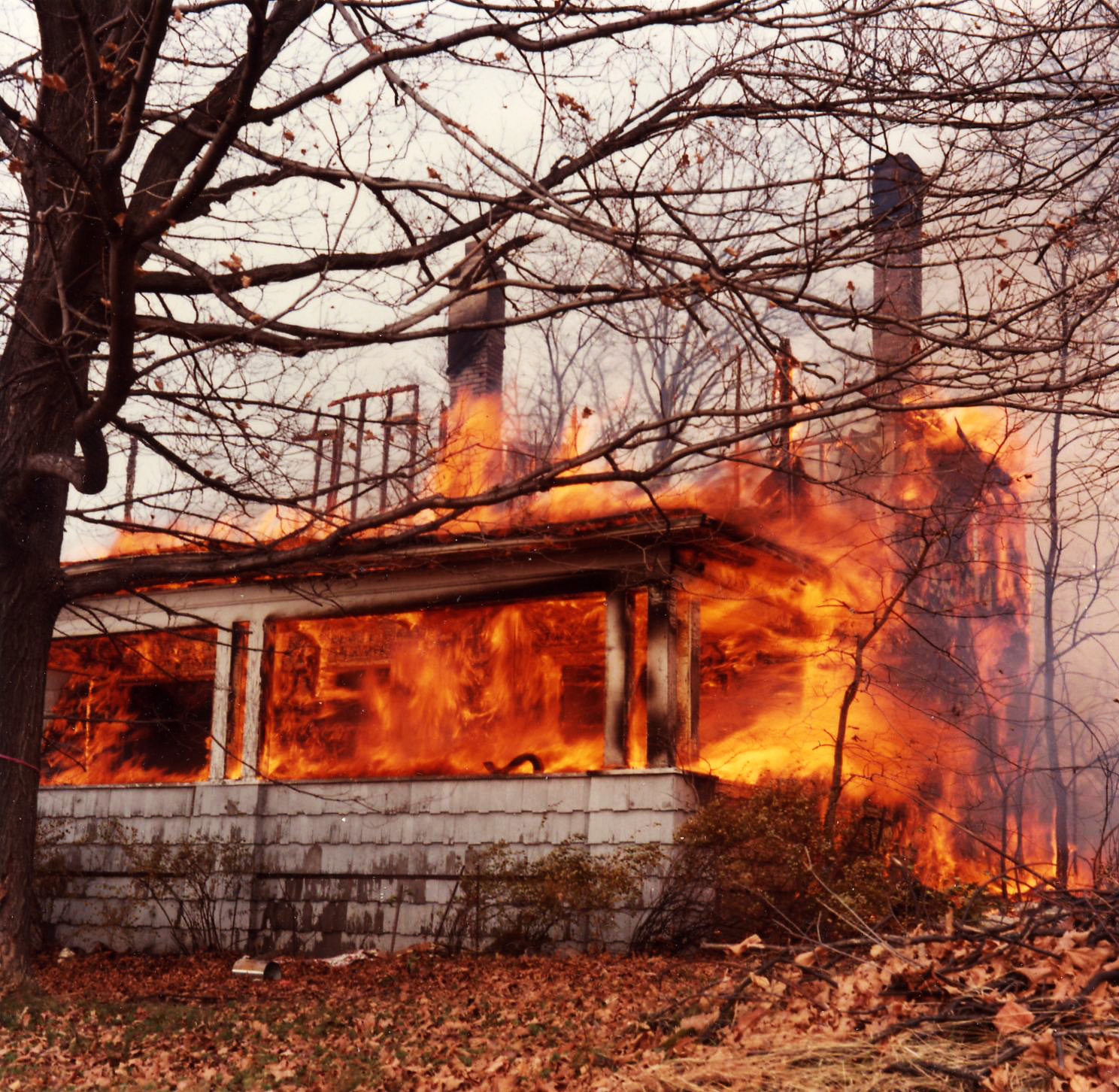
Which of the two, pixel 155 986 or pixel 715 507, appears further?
pixel 715 507

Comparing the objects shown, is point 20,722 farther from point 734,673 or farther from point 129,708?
point 129,708

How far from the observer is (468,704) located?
680 inches

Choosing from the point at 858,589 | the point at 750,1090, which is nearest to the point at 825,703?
the point at 858,589

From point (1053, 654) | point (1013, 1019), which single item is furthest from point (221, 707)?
point (1053, 654)

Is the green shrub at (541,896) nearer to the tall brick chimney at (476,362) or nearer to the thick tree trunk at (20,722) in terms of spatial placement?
the thick tree trunk at (20,722)

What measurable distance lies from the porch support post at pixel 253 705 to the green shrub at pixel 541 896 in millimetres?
3339

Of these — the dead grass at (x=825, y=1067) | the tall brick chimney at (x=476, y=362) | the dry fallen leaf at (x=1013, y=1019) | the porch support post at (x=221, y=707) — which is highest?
the tall brick chimney at (x=476, y=362)

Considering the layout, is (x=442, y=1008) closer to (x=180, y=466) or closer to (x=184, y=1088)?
(x=184, y=1088)

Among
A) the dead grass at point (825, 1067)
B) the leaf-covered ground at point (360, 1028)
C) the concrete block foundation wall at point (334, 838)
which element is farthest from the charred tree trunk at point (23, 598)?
the dead grass at point (825, 1067)

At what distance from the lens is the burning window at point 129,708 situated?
1880 centimetres

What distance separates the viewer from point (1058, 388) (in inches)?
298

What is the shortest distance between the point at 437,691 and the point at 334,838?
3132mm

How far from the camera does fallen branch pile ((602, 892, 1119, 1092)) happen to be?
4352mm

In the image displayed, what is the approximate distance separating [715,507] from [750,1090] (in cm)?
979
